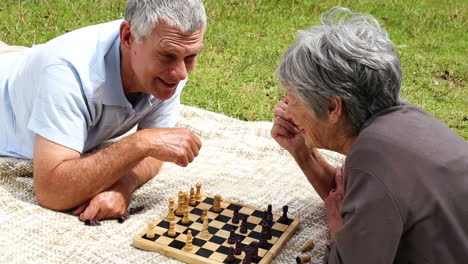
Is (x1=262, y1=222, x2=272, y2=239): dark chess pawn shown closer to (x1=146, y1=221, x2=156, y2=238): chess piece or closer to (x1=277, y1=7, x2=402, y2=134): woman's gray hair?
(x1=146, y1=221, x2=156, y2=238): chess piece

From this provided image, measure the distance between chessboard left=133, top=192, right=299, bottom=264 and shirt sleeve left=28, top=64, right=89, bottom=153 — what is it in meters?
0.69

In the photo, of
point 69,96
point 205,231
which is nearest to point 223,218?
point 205,231

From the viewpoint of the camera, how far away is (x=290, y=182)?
4465 millimetres

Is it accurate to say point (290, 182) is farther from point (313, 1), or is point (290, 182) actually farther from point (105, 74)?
point (313, 1)

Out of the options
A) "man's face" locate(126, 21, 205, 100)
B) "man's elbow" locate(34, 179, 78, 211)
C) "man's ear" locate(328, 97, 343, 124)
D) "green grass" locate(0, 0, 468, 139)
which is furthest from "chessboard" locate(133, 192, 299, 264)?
"green grass" locate(0, 0, 468, 139)

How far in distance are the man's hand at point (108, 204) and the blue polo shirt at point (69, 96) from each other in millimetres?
306

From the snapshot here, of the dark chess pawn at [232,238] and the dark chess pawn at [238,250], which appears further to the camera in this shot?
the dark chess pawn at [232,238]

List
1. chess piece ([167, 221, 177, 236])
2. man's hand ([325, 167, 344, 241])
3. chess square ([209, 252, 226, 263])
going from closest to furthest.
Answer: man's hand ([325, 167, 344, 241]), chess square ([209, 252, 226, 263]), chess piece ([167, 221, 177, 236])

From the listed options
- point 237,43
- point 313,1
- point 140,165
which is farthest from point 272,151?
point 313,1

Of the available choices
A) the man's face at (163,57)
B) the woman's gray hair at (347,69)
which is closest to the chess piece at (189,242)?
the man's face at (163,57)

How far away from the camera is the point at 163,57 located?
3.61 metres

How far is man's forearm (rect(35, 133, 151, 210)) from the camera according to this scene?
358cm

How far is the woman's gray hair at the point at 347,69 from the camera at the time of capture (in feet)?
9.01

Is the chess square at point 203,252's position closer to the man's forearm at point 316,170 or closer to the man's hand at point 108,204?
the man's hand at point 108,204
